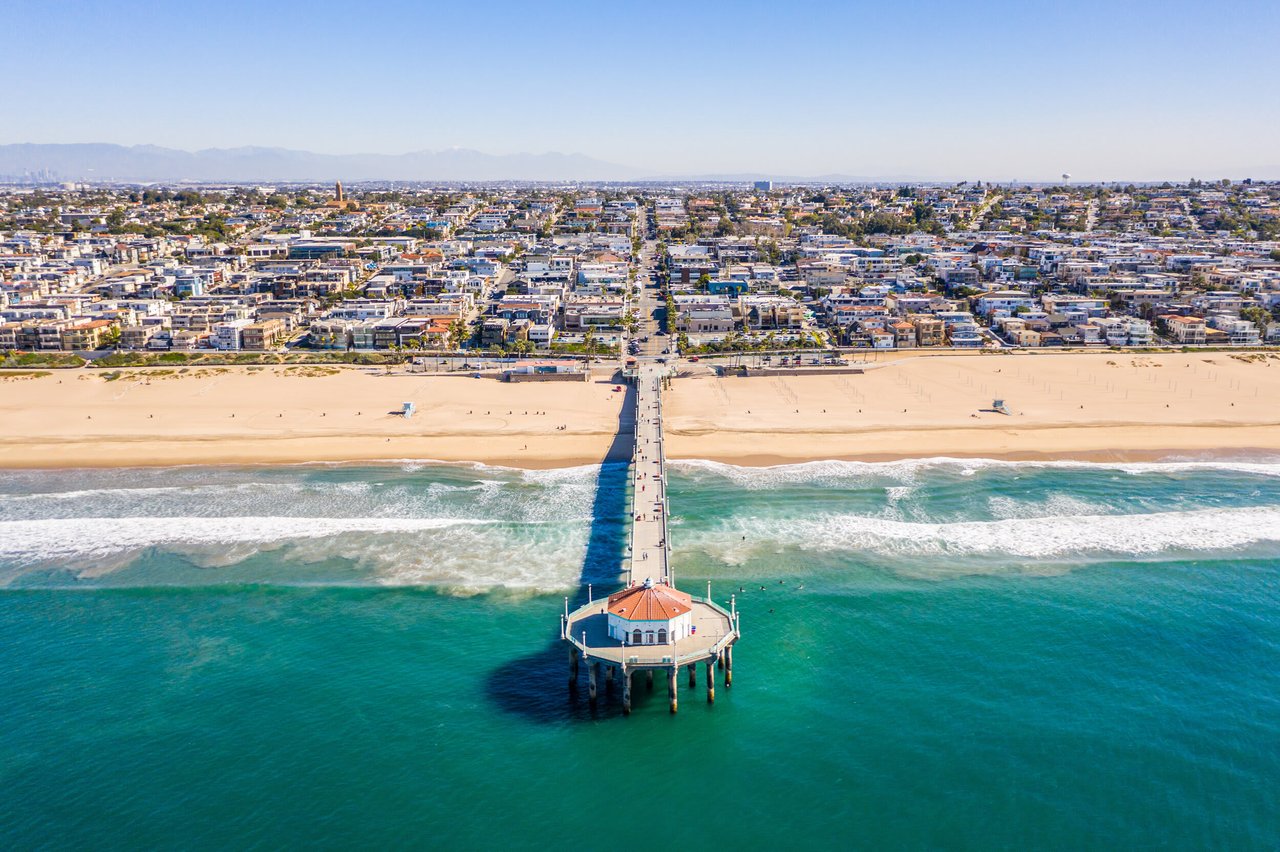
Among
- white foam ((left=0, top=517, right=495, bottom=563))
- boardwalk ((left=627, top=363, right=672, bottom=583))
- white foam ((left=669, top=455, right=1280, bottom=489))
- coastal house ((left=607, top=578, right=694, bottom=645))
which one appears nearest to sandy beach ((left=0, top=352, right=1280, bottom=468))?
white foam ((left=669, top=455, right=1280, bottom=489))

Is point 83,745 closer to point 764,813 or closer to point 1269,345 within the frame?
point 764,813

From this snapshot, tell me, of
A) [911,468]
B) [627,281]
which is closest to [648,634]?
[911,468]

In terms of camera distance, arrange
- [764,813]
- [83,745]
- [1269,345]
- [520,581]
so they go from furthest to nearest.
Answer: [1269,345] → [520,581] → [83,745] → [764,813]

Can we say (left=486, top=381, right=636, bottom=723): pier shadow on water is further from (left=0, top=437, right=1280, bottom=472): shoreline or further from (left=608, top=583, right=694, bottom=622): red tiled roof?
(left=0, top=437, right=1280, bottom=472): shoreline

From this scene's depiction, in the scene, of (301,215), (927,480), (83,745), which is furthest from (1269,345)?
(301,215)

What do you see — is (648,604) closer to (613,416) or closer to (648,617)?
(648,617)

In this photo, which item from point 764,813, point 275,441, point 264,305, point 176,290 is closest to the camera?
point 764,813

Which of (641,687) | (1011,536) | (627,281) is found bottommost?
(641,687)
